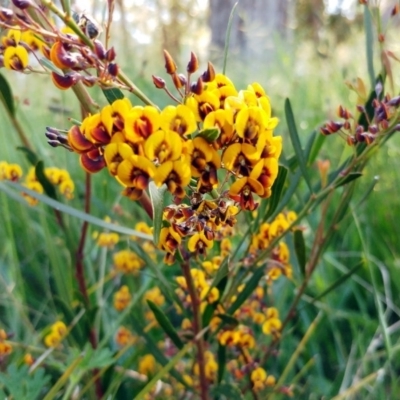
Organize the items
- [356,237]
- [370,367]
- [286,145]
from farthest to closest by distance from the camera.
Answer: [286,145] → [356,237] → [370,367]

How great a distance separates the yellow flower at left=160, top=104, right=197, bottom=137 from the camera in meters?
0.49

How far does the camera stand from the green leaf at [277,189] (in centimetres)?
69

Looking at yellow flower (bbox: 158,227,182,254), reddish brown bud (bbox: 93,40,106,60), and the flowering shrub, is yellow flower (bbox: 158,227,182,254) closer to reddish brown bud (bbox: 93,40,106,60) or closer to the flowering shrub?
the flowering shrub

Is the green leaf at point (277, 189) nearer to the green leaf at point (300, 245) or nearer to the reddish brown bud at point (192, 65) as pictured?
the green leaf at point (300, 245)

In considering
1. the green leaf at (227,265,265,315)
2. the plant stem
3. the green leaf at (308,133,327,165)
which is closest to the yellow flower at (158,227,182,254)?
the plant stem

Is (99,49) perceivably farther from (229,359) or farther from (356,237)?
(356,237)

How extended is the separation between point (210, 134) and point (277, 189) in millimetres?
259

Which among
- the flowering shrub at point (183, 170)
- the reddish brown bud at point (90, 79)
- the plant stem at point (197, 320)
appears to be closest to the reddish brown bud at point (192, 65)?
the flowering shrub at point (183, 170)

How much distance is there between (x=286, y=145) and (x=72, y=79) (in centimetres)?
170

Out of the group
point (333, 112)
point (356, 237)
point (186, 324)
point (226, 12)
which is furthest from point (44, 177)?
point (226, 12)

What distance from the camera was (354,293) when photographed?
56.7 inches

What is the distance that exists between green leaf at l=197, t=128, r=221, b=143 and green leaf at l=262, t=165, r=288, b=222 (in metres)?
0.21

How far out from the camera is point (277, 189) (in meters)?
0.72

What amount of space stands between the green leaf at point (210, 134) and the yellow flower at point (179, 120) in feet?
0.05
